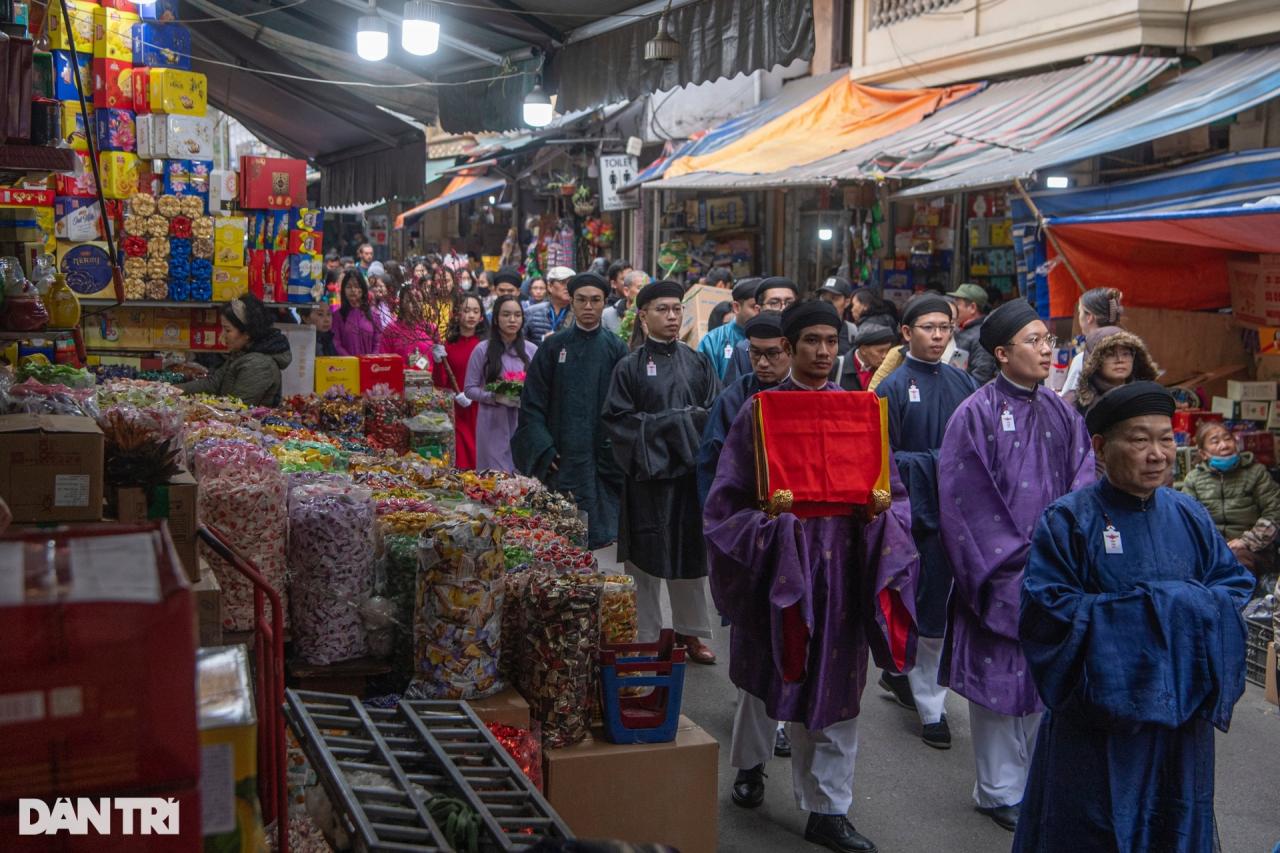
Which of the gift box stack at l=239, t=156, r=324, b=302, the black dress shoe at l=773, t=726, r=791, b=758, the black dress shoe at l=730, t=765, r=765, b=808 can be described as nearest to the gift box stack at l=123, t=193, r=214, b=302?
the gift box stack at l=239, t=156, r=324, b=302

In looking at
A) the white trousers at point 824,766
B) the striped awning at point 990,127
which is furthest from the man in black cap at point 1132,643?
the striped awning at point 990,127

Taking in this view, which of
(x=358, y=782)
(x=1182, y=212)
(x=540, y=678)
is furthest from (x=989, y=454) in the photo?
(x=1182, y=212)

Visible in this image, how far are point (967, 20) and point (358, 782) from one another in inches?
472

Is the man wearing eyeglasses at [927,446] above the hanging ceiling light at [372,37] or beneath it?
beneath

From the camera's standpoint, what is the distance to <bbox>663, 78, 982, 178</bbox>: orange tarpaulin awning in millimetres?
13117

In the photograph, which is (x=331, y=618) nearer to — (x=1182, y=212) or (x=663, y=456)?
(x=663, y=456)

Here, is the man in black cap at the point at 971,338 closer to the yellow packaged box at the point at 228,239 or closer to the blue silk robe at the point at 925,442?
the blue silk robe at the point at 925,442

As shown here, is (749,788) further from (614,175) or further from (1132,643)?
(614,175)

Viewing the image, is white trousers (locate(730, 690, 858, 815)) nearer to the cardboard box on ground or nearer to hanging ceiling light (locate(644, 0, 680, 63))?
the cardboard box on ground

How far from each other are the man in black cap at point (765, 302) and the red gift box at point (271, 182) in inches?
135

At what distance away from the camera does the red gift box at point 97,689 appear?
1.68 metres

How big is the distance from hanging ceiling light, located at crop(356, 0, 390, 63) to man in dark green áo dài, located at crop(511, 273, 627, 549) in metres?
3.21

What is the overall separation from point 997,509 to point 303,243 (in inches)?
238

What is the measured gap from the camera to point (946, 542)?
5.14 meters
